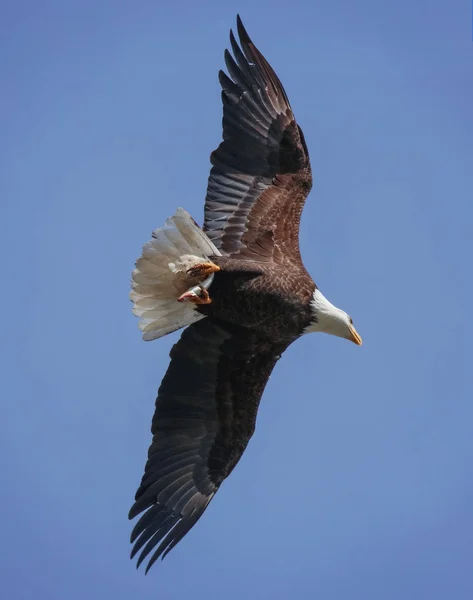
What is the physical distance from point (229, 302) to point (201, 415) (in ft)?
3.46

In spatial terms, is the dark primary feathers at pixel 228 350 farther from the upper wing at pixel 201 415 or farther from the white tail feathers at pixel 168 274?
the white tail feathers at pixel 168 274

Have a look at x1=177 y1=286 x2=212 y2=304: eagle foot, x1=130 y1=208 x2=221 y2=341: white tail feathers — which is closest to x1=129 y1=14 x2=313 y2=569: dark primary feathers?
x1=130 y1=208 x2=221 y2=341: white tail feathers

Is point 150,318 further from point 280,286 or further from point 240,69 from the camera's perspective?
point 240,69

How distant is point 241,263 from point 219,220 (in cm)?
53

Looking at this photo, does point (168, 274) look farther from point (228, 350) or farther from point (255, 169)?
point (255, 169)

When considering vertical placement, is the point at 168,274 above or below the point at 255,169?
below

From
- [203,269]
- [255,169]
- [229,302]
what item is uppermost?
[255,169]

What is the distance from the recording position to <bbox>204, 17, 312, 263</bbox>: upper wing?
10.9 metres

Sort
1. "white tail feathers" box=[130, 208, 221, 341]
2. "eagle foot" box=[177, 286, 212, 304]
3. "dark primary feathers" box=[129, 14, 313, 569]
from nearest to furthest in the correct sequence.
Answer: "white tail feathers" box=[130, 208, 221, 341] → "eagle foot" box=[177, 286, 212, 304] → "dark primary feathers" box=[129, 14, 313, 569]

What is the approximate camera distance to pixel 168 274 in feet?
34.6

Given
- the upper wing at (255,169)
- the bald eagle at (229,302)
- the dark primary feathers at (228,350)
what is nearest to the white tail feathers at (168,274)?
the bald eagle at (229,302)

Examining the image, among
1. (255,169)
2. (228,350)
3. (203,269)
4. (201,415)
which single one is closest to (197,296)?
(203,269)

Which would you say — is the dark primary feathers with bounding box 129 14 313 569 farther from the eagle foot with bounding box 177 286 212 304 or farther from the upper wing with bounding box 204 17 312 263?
the eagle foot with bounding box 177 286 212 304

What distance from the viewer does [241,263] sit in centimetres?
1056
